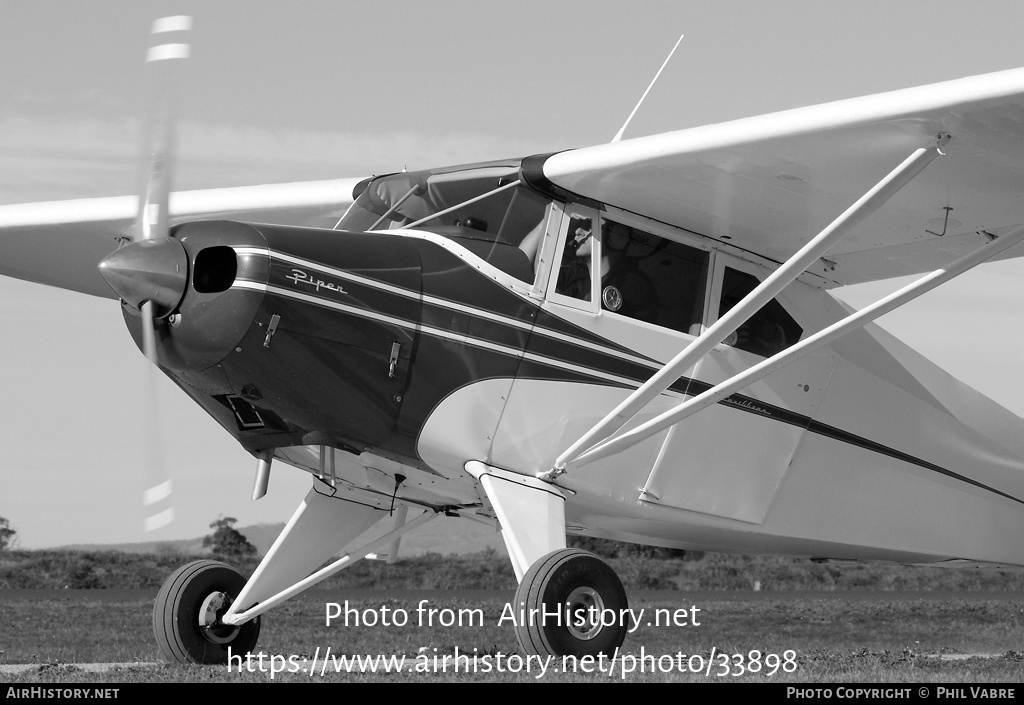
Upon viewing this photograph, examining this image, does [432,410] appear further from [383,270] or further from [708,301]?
[708,301]

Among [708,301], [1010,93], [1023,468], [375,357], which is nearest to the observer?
[1010,93]

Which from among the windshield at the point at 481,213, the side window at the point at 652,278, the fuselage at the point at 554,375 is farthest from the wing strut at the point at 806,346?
the windshield at the point at 481,213

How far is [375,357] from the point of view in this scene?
21.1 feet

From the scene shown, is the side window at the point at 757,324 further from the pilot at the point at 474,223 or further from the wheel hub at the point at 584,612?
the wheel hub at the point at 584,612

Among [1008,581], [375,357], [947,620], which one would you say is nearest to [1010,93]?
[375,357]

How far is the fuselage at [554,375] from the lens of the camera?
6.23 m

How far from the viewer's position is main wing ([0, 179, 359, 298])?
9.34 m

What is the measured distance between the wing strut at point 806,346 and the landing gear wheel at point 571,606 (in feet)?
2.55

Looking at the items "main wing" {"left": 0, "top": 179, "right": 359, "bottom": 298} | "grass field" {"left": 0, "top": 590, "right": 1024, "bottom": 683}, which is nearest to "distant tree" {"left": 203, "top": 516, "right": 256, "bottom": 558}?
"grass field" {"left": 0, "top": 590, "right": 1024, "bottom": 683}

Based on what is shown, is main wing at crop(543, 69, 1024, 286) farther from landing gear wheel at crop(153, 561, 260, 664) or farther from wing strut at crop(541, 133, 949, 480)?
landing gear wheel at crop(153, 561, 260, 664)

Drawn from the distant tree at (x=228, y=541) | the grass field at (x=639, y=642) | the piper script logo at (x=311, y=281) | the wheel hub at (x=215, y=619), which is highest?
the piper script logo at (x=311, y=281)

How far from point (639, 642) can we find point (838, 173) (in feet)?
22.3

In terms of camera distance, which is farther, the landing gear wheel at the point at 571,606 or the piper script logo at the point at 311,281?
Result: the landing gear wheel at the point at 571,606
